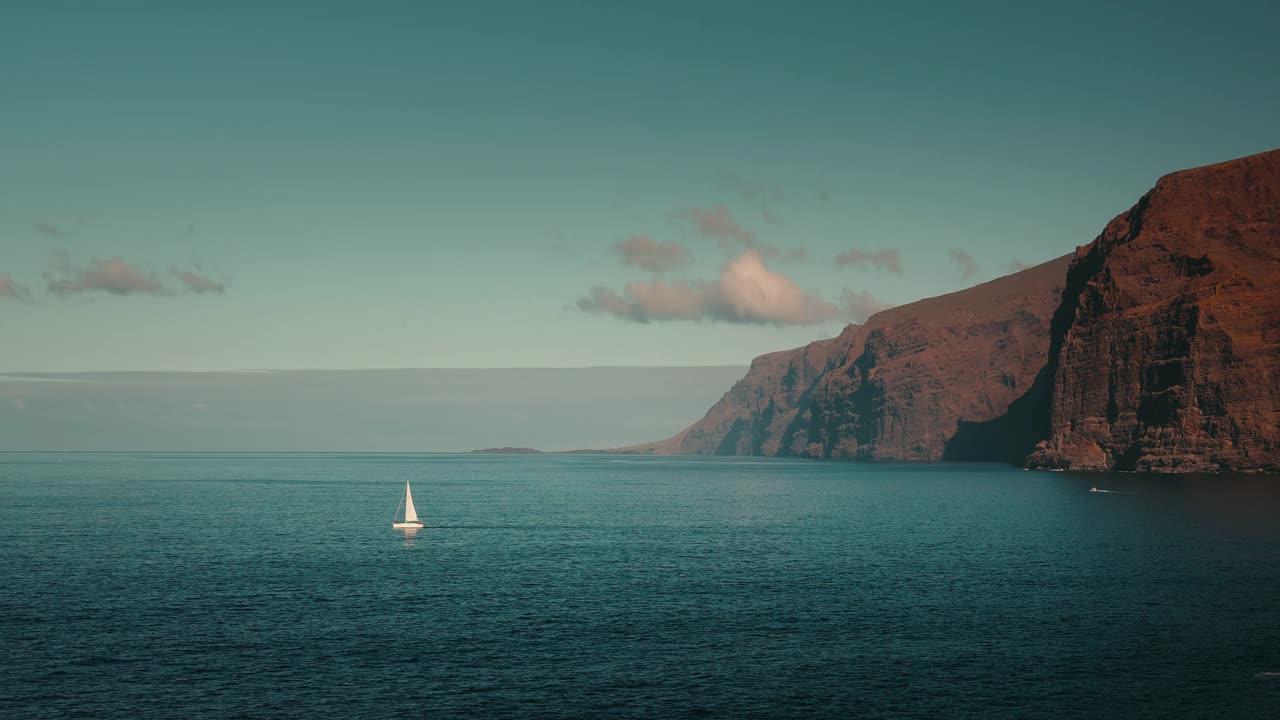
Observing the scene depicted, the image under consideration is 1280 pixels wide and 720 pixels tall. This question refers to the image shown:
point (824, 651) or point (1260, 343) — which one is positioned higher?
point (1260, 343)

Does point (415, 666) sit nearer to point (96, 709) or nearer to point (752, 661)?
point (96, 709)

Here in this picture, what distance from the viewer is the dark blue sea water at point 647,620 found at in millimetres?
43875

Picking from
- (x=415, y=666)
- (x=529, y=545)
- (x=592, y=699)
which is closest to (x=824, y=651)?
(x=592, y=699)

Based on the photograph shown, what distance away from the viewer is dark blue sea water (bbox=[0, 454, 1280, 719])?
43875mm

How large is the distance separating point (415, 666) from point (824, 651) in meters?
21.7

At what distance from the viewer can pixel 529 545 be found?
100250 millimetres

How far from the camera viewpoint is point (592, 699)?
43.8 m

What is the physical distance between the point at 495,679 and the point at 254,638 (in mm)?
16675

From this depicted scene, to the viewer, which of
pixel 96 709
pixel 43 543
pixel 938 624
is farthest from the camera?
pixel 43 543

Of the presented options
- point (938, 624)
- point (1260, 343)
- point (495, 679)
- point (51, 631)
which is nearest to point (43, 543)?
point (51, 631)

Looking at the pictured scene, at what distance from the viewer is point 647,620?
60156 millimetres

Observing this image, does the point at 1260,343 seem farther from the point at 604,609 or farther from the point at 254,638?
the point at 254,638

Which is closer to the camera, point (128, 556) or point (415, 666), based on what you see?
point (415, 666)

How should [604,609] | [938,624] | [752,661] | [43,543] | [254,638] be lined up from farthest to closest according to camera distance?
[43,543]
[604,609]
[938,624]
[254,638]
[752,661]
